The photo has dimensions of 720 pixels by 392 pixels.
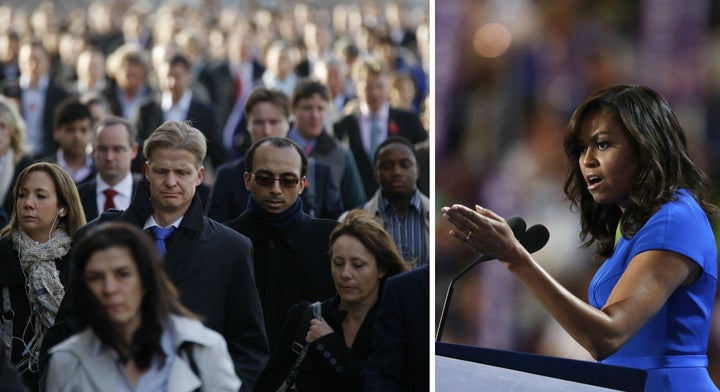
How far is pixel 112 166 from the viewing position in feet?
16.2

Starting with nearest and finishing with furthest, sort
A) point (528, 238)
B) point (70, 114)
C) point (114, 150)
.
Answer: point (528, 238) < point (114, 150) < point (70, 114)

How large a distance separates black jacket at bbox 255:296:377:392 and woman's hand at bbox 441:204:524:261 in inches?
29.6

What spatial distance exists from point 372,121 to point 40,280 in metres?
4.06

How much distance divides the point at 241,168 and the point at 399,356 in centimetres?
126

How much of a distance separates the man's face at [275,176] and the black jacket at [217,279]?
0.38 meters

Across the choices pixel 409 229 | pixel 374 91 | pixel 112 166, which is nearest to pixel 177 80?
pixel 374 91

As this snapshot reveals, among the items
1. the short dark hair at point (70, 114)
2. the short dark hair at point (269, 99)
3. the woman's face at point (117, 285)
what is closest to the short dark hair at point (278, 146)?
the woman's face at point (117, 285)

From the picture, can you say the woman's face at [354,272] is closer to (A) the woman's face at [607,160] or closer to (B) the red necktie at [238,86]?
(A) the woman's face at [607,160]

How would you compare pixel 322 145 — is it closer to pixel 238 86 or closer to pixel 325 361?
pixel 325 361

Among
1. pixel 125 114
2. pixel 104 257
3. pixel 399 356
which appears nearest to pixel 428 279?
pixel 399 356

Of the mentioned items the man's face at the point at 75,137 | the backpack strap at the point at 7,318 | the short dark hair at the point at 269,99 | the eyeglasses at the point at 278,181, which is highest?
the short dark hair at the point at 269,99

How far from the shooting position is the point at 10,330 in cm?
365

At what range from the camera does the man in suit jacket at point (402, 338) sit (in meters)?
3.55

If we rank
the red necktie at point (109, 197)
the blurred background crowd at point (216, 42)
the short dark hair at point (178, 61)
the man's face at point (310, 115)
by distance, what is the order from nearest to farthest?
1. the red necktie at point (109, 197)
2. the man's face at point (310, 115)
3. the short dark hair at point (178, 61)
4. the blurred background crowd at point (216, 42)
